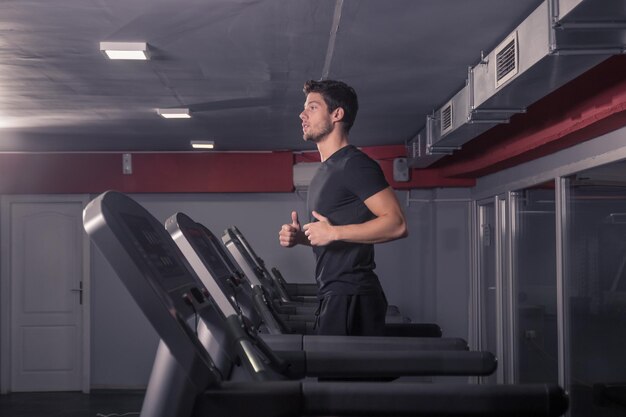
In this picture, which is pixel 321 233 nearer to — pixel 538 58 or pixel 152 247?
pixel 152 247

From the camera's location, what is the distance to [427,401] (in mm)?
1332

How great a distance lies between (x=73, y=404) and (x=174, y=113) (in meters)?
3.09

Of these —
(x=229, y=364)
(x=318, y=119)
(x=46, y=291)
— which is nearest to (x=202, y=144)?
(x=46, y=291)

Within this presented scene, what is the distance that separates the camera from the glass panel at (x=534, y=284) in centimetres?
521

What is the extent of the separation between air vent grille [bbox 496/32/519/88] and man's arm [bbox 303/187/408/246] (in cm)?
119

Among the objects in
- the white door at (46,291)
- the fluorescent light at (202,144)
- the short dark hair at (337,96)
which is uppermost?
the fluorescent light at (202,144)

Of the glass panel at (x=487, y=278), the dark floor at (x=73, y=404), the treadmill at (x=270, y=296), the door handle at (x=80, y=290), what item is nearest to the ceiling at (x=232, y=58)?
the treadmill at (x=270, y=296)

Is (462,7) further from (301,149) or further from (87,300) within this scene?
(87,300)

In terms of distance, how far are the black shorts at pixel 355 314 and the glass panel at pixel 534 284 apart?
328 cm

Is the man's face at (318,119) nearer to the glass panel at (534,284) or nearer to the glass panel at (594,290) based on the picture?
the glass panel at (594,290)

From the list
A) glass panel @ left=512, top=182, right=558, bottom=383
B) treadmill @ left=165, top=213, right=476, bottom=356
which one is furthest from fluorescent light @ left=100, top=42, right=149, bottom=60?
glass panel @ left=512, top=182, right=558, bottom=383

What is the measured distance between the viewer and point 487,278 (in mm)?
6320

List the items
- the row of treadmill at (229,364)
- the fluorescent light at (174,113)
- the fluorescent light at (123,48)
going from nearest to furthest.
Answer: the row of treadmill at (229,364)
the fluorescent light at (123,48)
the fluorescent light at (174,113)

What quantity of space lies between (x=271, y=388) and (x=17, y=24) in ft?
7.26
